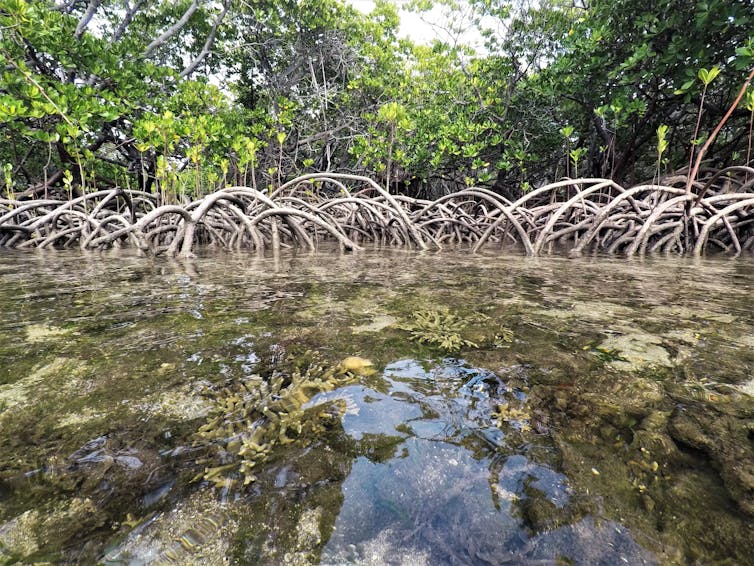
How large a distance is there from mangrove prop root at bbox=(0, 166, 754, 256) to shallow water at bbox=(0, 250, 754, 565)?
276 centimetres

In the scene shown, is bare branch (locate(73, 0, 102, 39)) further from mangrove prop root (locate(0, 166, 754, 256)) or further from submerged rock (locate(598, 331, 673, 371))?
submerged rock (locate(598, 331, 673, 371))

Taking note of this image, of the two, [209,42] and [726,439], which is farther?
[209,42]

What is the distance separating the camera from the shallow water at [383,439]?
18.5 inches

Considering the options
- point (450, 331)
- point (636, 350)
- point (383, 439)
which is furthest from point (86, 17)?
point (636, 350)

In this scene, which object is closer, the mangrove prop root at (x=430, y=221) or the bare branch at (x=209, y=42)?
the mangrove prop root at (x=430, y=221)

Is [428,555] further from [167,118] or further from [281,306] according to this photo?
[167,118]

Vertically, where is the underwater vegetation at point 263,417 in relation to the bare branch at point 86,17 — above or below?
below

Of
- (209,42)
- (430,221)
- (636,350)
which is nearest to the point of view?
(636,350)

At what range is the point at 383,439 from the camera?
671mm

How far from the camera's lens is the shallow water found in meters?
0.47

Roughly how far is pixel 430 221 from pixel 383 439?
5072mm

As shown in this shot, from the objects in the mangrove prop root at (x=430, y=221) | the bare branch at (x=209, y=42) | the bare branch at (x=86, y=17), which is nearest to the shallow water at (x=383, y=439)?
the mangrove prop root at (x=430, y=221)

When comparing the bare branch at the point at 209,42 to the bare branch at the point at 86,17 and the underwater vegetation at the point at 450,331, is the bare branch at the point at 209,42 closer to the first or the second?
the bare branch at the point at 86,17

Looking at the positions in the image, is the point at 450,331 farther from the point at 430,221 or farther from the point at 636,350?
the point at 430,221
